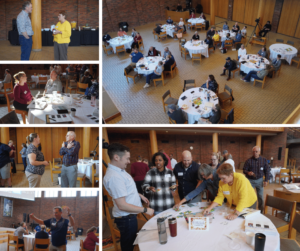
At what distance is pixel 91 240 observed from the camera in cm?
379

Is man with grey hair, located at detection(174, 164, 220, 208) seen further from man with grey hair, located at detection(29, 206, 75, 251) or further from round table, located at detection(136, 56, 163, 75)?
round table, located at detection(136, 56, 163, 75)

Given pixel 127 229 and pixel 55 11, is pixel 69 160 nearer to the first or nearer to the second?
pixel 127 229

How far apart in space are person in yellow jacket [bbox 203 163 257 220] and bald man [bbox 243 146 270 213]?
1.05m

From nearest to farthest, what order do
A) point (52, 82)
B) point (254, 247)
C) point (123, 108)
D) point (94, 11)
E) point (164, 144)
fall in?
1. point (254, 247)
2. point (52, 82)
3. point (164, 144)
4. point (123, 108)
5. point (94, 11)

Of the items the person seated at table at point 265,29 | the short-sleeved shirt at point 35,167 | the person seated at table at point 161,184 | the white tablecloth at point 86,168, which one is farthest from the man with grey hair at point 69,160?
the person seated at table at point 265,29

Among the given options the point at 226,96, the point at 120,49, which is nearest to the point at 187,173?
the point at 226,96

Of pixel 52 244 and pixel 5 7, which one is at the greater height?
pixel 5 7

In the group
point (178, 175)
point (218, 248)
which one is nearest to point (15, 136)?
point (178, 175)

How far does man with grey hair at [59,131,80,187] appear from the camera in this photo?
3535 millimetres

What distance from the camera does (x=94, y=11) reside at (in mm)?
11836

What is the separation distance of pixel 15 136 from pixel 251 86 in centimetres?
717

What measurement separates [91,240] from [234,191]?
208 centimetres

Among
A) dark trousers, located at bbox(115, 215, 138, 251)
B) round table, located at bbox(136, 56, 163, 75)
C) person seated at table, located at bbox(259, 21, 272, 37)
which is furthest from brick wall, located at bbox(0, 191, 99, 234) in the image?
person seated at table, located at bbox(259, 21, 272, 37)

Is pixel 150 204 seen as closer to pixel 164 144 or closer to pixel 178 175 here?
pixel 178 175
